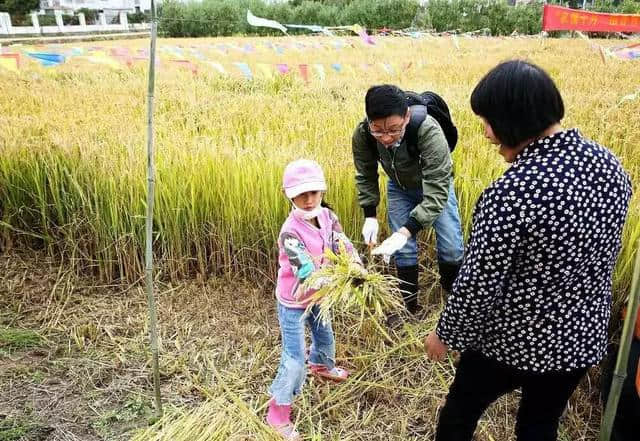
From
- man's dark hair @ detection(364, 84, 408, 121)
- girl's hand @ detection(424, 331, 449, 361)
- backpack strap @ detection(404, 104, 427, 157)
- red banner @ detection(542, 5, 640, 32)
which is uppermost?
red banner @ detection(542, 5, 640, 32)

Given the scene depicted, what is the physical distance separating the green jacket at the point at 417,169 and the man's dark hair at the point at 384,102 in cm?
21

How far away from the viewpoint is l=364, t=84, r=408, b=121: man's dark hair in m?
1.73

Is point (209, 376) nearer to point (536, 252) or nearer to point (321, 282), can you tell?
point (321, 282)

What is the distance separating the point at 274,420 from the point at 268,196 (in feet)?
3.65

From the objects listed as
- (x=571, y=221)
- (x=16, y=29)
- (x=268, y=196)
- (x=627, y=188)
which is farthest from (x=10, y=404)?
(x=16, y=29)

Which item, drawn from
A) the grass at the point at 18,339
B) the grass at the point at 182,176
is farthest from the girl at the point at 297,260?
the grass at the point at 18,339

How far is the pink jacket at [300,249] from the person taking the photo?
5.31 ft

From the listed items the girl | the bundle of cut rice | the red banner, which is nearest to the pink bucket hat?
the girl

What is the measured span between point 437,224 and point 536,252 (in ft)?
3.80

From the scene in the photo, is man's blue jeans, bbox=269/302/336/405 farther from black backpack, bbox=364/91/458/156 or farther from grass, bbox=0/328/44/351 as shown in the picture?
grass, bbox=0/328/44/351

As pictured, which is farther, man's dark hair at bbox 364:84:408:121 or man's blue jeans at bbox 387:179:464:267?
man's blue jeans at bbox 387:179:464:267

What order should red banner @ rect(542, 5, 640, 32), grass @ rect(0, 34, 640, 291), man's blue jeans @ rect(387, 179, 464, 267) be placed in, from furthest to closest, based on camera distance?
1. red banner @ rect(542, 5, 640, 32)
2. grass @ rect(0, 34, 640, 291)
3. man's blue jeans @ rect(387, 179, 464, 267)

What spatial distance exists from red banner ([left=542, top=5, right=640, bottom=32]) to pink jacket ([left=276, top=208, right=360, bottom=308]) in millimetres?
3448

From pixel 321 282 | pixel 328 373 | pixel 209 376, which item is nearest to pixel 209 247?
pixel 209 376
